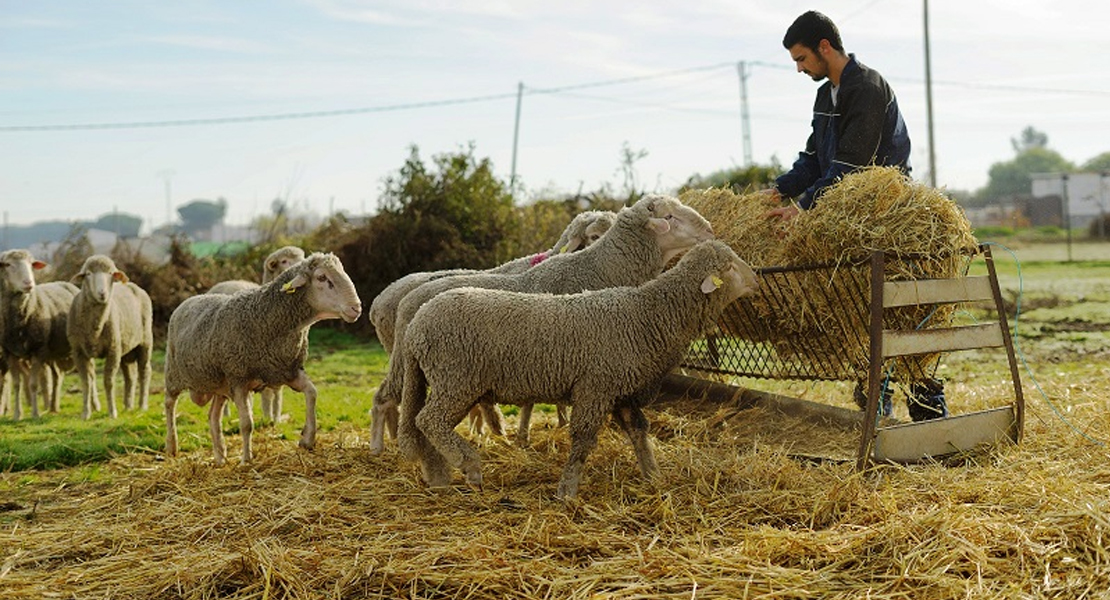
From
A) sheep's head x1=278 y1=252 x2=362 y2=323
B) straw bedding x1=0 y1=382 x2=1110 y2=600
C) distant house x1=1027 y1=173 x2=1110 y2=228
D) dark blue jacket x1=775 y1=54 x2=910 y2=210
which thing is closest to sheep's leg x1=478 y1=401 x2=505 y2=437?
straw bedding x1=0 y1=382 x2=1110 y2=600

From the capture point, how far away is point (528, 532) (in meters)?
4.61

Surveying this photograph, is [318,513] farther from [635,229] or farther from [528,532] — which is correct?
[635,229]

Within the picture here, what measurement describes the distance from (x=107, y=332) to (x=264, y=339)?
4139 millimetres

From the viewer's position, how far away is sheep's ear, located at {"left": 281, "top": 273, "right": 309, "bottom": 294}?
6.96m

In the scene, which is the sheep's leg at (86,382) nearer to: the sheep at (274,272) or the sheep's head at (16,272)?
the sheep's head at (16,272)

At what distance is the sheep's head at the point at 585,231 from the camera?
7742 millimetres

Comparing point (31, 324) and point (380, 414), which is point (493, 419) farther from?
point (31, 324)

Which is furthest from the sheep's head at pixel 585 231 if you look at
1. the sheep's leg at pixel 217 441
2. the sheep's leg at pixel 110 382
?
the sheep's leg at pixel 110 382

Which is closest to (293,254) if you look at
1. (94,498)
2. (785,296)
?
(94,498)

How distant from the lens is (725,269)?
5523 mm

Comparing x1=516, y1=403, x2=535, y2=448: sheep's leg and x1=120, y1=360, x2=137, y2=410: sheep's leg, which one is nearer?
x1=516, y1=403, x2=535, y2=448: sheep's leg

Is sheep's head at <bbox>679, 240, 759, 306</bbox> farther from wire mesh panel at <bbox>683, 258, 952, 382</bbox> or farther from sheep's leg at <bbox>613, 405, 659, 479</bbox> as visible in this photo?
sheep's leg at <bbox>613, 405, 659, 479</bbox>

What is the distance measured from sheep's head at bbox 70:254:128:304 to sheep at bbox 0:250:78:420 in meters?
0.69

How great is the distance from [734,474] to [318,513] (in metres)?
2.16
